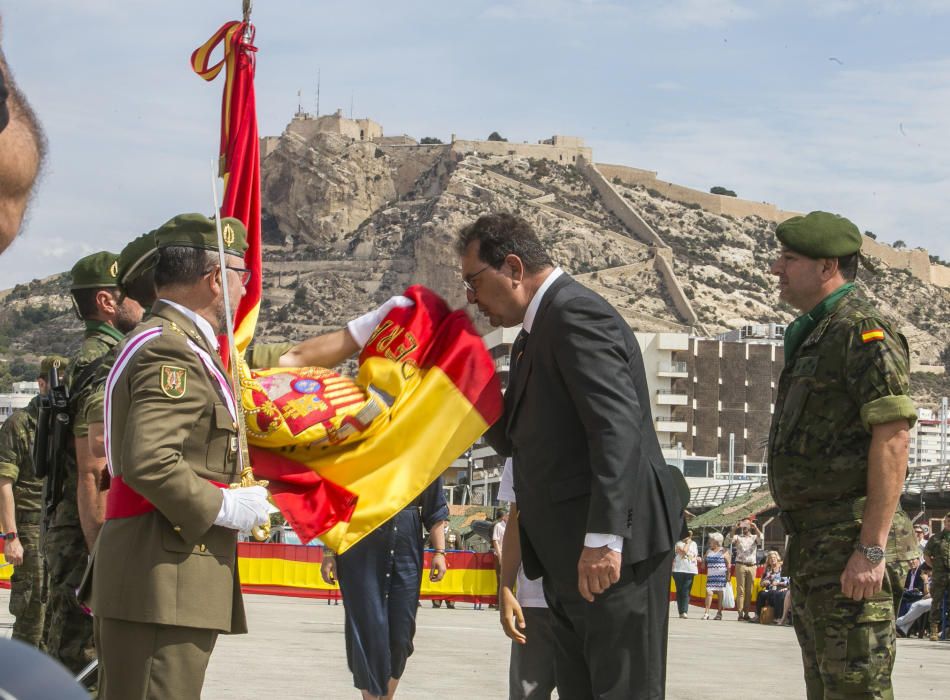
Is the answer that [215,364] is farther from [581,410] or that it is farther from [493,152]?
[493,152]

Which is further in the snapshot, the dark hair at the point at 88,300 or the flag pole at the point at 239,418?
the dark hair at the point at 88,300

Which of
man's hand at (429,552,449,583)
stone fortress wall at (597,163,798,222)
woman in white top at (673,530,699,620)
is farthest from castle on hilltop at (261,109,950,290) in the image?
man's hand at (429,552,449,583)

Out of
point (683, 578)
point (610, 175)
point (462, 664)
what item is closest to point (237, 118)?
point (462, 664)

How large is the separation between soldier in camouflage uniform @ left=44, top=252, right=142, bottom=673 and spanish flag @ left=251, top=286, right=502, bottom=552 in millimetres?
1106

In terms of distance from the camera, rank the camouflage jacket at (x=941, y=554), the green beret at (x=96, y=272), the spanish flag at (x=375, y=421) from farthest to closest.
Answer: the camouflage jacket at (x=941, y=554), the green beret at (x=96, y=272), the spanish flag at (x=375, y=421)

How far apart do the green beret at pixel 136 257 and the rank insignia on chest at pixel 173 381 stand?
1.62 feet

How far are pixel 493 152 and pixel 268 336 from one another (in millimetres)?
35024

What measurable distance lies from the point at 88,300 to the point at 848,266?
311 centimetres

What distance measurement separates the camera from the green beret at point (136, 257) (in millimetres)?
4574

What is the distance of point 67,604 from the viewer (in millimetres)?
5875

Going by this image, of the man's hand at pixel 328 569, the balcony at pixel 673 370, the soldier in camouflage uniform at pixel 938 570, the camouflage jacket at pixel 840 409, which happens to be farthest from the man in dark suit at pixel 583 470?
the balcony at pixel 673 370

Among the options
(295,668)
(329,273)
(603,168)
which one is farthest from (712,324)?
(295,668)

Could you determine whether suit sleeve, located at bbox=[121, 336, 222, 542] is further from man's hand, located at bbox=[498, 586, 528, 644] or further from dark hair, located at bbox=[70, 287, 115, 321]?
dark hair, located at bbox=[70, 287, 115, 321]

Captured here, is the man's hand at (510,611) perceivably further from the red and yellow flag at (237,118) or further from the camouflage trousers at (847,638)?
the red and yellow flag at (237,118)
